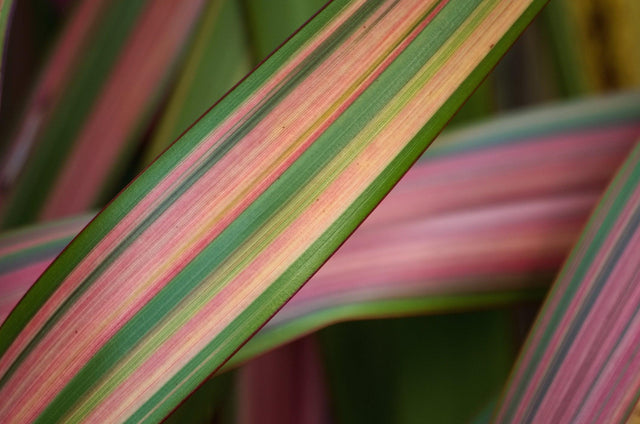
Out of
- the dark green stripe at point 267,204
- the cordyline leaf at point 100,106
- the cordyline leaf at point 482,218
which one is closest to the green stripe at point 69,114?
the cordyline leaf at point 100,106

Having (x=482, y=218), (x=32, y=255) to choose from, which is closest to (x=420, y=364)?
(x=482, y=218)

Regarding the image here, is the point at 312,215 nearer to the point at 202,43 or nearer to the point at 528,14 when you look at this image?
the point at 528,14

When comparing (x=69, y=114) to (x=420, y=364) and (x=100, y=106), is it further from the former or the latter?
(x=420, y=364)

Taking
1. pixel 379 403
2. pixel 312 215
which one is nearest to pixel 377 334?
pixel 379 403

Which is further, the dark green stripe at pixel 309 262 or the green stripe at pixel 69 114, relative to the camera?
the green stripe at pixel 69 114

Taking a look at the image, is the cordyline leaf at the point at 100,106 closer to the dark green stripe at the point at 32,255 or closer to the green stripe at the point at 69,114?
the green stripe at the point at 69,114
